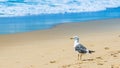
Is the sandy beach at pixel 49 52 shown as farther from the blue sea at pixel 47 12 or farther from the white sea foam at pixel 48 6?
the white sea foam at pixel 48 6

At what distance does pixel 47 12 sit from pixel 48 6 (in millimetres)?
2760

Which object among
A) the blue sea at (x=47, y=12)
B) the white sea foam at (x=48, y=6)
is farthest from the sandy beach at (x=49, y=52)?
the white sea foam at (x=48, y=6)

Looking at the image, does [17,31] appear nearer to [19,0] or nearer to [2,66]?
[2,66]

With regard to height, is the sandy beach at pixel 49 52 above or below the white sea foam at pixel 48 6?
above

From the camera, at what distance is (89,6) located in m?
31.5

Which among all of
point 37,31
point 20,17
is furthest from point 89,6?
point 37,31

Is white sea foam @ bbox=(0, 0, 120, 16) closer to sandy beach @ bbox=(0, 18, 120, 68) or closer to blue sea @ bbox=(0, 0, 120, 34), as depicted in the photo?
blue sea @ bbox=(0, 0, 120, 34)

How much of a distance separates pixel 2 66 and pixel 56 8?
→ 19.7 metres

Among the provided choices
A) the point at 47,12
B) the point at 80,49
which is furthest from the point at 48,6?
the point at 80,49

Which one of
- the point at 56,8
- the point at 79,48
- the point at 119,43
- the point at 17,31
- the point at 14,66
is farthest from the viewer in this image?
the point at 56,8

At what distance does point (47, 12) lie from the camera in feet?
86.7

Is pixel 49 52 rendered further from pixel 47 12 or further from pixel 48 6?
pixel 48 6

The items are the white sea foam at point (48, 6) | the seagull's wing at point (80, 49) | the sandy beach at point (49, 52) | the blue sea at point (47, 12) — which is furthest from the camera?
the white sea foam at point (48, 6)

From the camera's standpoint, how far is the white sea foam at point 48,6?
25.8m
